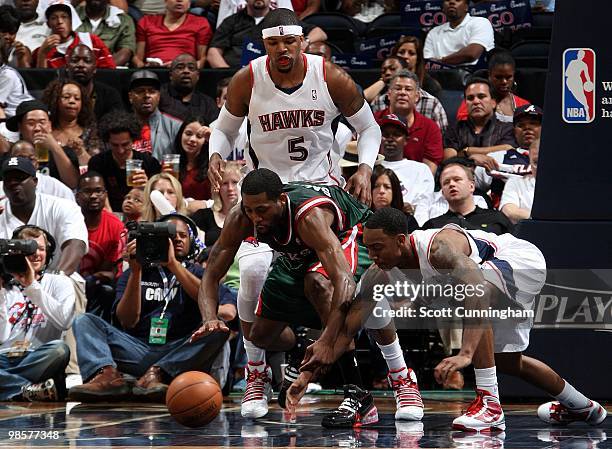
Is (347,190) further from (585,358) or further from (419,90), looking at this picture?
(419,90)

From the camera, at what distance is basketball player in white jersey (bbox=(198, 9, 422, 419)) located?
691 centimetres

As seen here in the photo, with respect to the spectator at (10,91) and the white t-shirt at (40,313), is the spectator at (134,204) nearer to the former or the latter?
the white t-shirt at (40,313)

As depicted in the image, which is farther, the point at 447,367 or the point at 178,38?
the point at 178,38

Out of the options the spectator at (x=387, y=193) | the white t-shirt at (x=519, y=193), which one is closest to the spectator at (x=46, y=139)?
the spectator at (x=387, y=193)

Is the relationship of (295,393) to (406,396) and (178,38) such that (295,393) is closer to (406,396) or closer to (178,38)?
(406,396)

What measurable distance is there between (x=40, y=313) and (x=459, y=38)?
582cm

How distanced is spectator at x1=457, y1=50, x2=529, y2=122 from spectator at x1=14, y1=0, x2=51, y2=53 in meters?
5.28

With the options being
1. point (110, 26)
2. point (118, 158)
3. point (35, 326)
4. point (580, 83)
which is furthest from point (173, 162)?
point (580, 83)

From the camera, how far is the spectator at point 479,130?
10305 millimetres

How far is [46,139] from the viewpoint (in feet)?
33.3

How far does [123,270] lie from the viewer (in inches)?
355

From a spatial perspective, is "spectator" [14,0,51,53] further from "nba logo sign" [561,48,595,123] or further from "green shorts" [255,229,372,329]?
"nba logo sign" [561,48,595,123]

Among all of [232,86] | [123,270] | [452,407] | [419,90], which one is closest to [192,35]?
[419,90]

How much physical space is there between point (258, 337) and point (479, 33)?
599 centimetres
